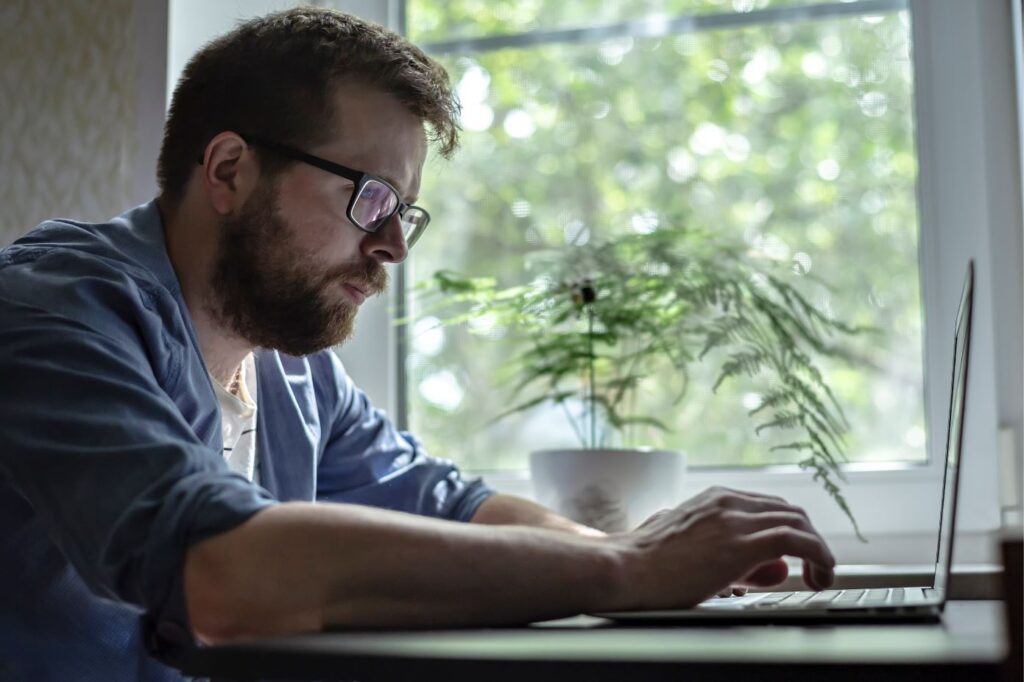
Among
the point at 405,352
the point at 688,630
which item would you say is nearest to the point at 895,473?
the point at 405,352

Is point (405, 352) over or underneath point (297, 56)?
underneath

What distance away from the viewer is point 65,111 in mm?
1663

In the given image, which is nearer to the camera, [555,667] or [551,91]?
[555,667]

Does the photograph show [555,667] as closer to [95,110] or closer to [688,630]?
[688,630]

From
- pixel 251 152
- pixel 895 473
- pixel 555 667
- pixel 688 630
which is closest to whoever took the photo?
pixel 555 667

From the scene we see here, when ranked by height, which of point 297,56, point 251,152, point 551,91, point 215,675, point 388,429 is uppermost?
point 551,91

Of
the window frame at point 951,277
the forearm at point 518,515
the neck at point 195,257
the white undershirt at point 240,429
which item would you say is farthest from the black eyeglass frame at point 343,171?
the window frame at point 951,277

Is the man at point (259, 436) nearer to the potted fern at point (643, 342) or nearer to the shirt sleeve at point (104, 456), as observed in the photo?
the shirt sleeve at point (104, 456)

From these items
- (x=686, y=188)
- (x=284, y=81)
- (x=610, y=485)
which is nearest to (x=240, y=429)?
(x=284, y=81)

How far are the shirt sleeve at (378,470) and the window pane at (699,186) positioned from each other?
30cm

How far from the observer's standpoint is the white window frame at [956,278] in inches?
68.6

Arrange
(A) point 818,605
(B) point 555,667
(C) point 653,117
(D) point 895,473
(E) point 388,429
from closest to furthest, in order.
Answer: (B) point 555,667 < (A) point 818,605 < (E) point 388,429 < (D) point 895,473 < (C) point 653,117

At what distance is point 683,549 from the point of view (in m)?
0.76

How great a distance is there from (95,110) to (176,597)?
118 centimetres
